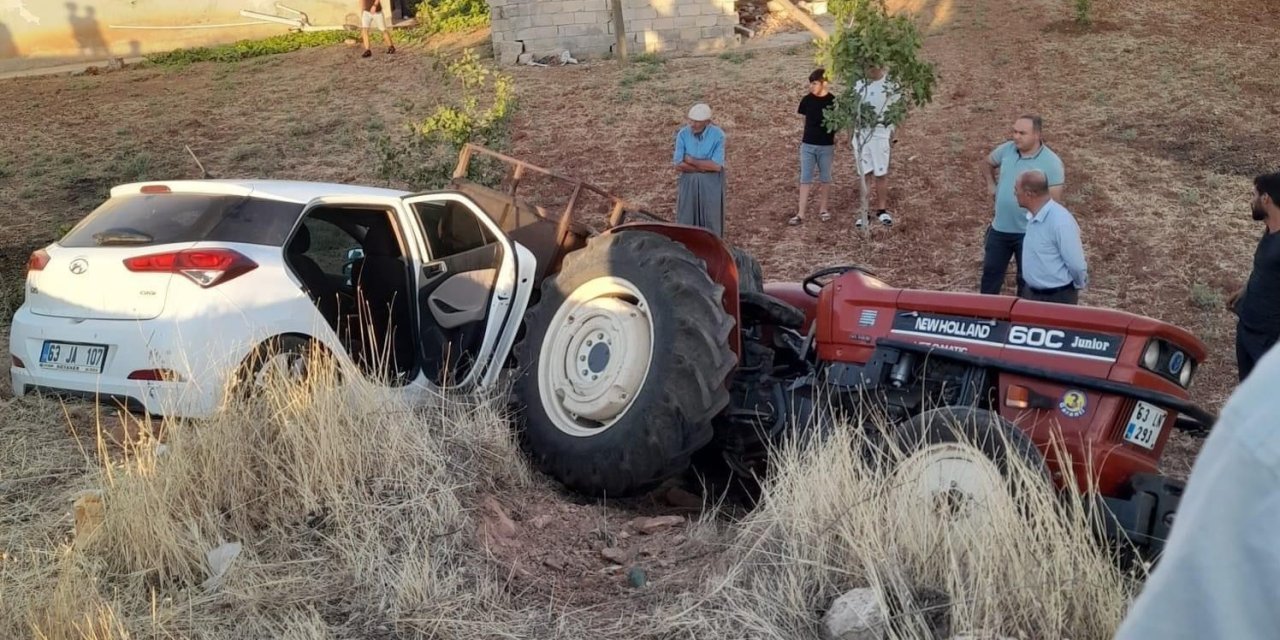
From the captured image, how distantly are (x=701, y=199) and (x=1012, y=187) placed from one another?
349 centimetres

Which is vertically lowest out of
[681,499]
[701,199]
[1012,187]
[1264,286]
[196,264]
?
[681,499]

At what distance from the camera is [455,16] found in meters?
22.4

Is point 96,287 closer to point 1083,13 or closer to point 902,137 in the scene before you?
point 902,137

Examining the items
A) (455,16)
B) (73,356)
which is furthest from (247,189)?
(455,16)

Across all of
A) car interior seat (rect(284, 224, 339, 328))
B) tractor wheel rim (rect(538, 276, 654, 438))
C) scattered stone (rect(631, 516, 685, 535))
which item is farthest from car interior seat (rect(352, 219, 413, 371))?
scattered stone (rect(631, 516, 685, 535))

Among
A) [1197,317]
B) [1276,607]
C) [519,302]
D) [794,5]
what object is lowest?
[1197,317]

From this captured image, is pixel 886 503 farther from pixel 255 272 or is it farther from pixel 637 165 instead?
pixel 637 165

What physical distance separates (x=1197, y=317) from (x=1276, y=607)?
938cm

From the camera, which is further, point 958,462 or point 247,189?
point 247,189

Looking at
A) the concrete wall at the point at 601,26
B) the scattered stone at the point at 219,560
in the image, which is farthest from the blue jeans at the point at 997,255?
the concrete wall at the point at 601,26

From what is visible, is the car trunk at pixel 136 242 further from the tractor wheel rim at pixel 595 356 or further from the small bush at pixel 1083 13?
the small bush at pixel 1083 13

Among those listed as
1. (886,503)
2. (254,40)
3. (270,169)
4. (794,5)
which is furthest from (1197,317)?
(254,40)

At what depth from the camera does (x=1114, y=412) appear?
4824mm

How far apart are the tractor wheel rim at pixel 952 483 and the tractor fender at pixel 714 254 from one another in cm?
143
